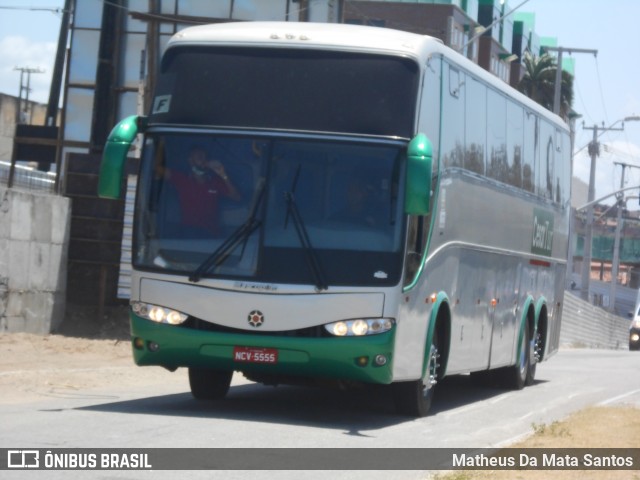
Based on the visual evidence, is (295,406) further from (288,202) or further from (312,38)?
(312,38)

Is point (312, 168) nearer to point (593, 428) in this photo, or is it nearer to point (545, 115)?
point (593, 428)

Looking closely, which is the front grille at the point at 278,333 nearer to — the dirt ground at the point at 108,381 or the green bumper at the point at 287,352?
the green bumper at the point at 287,352

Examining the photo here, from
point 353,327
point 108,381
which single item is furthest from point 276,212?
point 108,381

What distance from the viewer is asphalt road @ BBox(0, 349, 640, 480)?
10211mm

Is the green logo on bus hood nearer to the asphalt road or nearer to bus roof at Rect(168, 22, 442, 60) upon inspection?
the asphalt road

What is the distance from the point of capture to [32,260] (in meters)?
20.8

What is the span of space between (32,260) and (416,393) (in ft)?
30.2

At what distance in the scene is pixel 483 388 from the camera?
778 inches

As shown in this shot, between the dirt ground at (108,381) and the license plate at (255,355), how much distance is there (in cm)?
236

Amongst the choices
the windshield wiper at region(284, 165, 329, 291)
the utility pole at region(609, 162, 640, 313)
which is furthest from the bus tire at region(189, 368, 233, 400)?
the utility pole at region(609, 162, 640, 313)

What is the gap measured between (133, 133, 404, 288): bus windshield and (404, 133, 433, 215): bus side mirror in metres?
0.34

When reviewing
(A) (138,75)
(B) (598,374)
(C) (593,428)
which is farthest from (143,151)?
(A) (138,75)

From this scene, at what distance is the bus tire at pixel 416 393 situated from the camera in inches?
532

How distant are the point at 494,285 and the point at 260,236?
5486 millimetres
